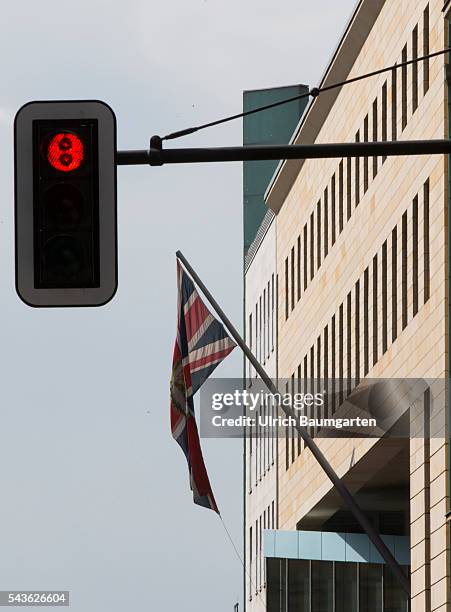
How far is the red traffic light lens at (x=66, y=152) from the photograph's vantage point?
11.1 m

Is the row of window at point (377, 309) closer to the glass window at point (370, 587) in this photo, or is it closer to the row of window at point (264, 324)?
the glass window at point (370, 587)

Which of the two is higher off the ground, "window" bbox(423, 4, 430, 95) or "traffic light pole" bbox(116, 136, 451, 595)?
"window" bbox(423, 4, 430, 95)

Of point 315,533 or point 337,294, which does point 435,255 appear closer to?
point 337,294

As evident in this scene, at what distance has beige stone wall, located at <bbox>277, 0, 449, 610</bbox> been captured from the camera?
36719mm

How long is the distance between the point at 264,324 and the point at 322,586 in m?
18.4

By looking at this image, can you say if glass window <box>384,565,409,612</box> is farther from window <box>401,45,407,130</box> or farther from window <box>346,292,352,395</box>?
window <box>401,45,407,130</box>

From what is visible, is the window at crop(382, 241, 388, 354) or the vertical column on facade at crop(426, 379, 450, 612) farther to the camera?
the window at crop(382, 241, 388, 354)

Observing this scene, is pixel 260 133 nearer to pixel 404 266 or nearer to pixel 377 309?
pixel 377 309

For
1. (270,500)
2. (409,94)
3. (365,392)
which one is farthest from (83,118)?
(270,500)

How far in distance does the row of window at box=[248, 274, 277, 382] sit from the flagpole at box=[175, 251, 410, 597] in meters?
32.0

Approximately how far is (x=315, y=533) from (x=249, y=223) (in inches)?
1514

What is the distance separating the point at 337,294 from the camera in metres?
49.7

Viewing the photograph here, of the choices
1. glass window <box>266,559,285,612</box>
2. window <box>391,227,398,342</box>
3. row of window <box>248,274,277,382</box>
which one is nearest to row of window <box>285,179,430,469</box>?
window <box>391,227,398,342</box>

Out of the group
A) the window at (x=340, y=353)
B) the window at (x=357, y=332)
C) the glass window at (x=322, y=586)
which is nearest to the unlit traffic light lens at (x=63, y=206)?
the window at (x=357, y=332)
